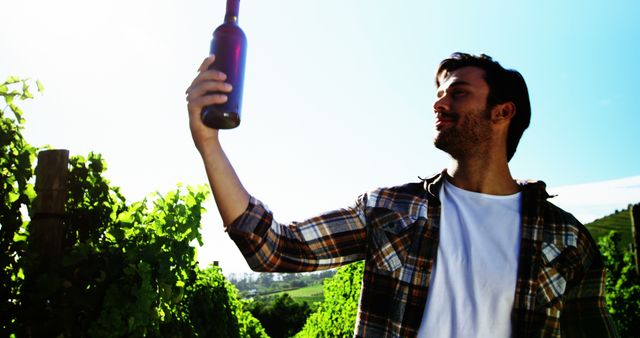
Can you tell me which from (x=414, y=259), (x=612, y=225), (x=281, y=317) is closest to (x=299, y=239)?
(x=414, y=259)

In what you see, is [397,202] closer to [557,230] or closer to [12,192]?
[557,230]

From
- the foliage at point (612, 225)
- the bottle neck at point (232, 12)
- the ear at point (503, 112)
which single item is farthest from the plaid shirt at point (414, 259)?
the foliage at point (612, 225)

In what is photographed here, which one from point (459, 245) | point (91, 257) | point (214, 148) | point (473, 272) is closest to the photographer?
point (214, 148)

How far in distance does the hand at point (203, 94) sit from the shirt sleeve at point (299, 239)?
0.31m

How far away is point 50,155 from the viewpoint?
288 cm

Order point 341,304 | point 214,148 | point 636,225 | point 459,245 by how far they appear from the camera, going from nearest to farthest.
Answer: point 214,148
point 459,245
point 341,304
point 636,225

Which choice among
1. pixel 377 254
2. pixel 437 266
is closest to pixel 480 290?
pixel 437 266

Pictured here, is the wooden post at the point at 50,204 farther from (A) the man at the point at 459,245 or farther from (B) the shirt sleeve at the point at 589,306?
(B) the shirt sleeve at the point at 589,306

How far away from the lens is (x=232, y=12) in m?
1.60

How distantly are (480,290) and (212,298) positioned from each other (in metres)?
7.24

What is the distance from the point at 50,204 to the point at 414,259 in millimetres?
2317

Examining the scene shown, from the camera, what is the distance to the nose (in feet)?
7.05

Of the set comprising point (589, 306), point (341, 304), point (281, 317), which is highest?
point (589, 306)

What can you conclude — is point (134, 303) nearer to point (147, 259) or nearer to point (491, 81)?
point (147, 259)
